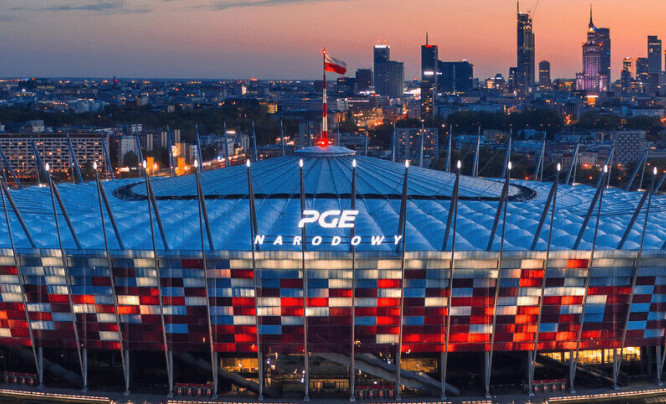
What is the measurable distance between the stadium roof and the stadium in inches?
15.5

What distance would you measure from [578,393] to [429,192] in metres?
23.9

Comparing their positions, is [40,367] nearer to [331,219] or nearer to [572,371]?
[331,219]

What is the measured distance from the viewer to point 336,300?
68938mm

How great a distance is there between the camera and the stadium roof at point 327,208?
7181cm

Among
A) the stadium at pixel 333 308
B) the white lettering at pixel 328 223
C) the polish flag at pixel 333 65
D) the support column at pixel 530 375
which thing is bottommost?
the support column at pixel 530 375

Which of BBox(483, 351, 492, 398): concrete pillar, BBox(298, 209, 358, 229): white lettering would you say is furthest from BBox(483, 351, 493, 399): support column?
BBox(298, 209, 358, 229): white lettering

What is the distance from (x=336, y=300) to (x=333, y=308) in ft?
2.05

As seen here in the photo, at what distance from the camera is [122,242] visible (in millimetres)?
71000

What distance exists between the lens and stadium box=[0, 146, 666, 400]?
225 ft

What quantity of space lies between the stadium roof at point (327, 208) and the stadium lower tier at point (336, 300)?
1.60m

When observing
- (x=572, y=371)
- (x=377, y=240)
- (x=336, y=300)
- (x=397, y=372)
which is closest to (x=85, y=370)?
(x=336, y=300)

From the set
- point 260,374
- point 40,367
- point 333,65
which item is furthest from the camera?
point 333,65

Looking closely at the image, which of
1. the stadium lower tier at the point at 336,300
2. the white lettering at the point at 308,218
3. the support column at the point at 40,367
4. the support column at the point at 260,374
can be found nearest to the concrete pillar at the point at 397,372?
the stadium lower tier at the point at 336,300

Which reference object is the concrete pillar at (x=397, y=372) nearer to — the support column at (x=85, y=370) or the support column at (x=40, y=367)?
the support column at (x=85, y=370)
